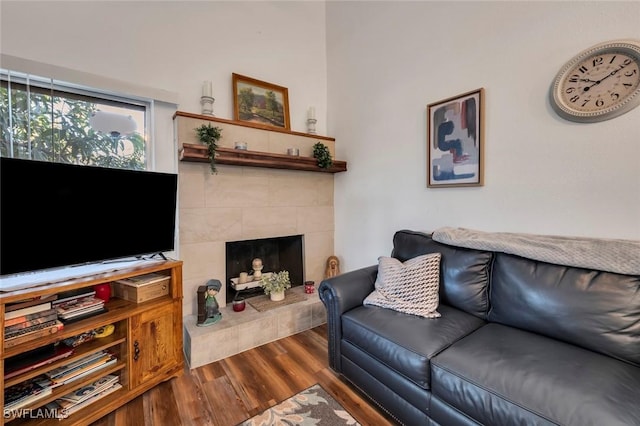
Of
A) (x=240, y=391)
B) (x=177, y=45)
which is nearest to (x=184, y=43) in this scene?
(x=177, y=45)

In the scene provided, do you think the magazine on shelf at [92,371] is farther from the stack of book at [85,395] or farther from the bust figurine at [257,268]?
the bust figurine at [257,268]

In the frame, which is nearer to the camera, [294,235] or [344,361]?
[344,361]

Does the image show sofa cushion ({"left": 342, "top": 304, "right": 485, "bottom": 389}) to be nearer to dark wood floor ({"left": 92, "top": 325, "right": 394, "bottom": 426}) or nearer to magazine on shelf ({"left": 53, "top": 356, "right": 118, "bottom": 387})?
dark wood floor ({"left": 92, "top": 325, "right": 394, "bottom": 426})

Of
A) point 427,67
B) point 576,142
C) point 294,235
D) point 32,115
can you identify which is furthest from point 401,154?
point 32,115

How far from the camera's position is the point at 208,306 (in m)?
2.10

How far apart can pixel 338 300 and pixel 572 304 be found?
1.18m

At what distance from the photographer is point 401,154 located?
2393 mm

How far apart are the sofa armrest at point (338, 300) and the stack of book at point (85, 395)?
1281mm

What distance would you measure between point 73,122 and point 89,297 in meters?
1.24

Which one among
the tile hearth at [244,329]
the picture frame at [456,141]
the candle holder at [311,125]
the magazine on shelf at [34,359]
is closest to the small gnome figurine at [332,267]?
the tile hearth at [244,329]

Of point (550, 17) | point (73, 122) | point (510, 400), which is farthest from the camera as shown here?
point (73, 122)

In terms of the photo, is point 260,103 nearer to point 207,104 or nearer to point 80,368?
point 207,104

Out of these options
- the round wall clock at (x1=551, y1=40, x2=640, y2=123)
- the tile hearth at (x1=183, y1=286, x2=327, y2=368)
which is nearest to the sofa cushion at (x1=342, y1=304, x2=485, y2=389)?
the tile hearth at (x1=183, y1=286, x2=327, y2=368)

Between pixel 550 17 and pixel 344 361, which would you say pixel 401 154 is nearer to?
pixel 550 17
